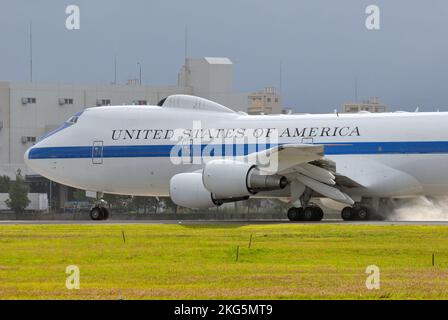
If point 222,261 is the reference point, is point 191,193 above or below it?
above

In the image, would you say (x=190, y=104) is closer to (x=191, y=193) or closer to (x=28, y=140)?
(x=191, y=193)

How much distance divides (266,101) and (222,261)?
112598 mm

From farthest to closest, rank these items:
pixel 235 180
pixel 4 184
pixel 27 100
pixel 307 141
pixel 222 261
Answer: pixel 27 100 → pixel 4 184 → pixel 307 141 → pixel 235 180 → pixel 222 261

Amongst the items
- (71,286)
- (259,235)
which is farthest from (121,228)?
(71,286)

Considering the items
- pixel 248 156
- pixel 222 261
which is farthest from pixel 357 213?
pixel 222 261

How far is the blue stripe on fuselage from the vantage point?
3750cm

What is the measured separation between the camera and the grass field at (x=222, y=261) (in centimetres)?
1650

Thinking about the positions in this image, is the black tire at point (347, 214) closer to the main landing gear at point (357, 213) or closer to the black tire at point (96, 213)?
the main landing gear at point (357, 213)

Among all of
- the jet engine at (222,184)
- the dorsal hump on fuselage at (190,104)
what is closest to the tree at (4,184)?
the dorsal hump on fuselage at (190,104)

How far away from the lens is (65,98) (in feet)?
305

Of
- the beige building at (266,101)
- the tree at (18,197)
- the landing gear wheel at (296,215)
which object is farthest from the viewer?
the beige building at (266,101)

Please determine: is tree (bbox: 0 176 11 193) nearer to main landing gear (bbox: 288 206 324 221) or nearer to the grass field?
main landing gear (bbox: 288 206 324 221)

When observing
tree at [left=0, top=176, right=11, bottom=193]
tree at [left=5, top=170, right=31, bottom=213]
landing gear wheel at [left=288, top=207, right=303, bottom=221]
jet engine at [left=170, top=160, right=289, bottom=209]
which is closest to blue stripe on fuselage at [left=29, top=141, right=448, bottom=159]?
landing gear wheel at [left=288, top=207, right=303, bottom=221]

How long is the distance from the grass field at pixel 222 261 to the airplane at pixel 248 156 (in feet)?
13.1
